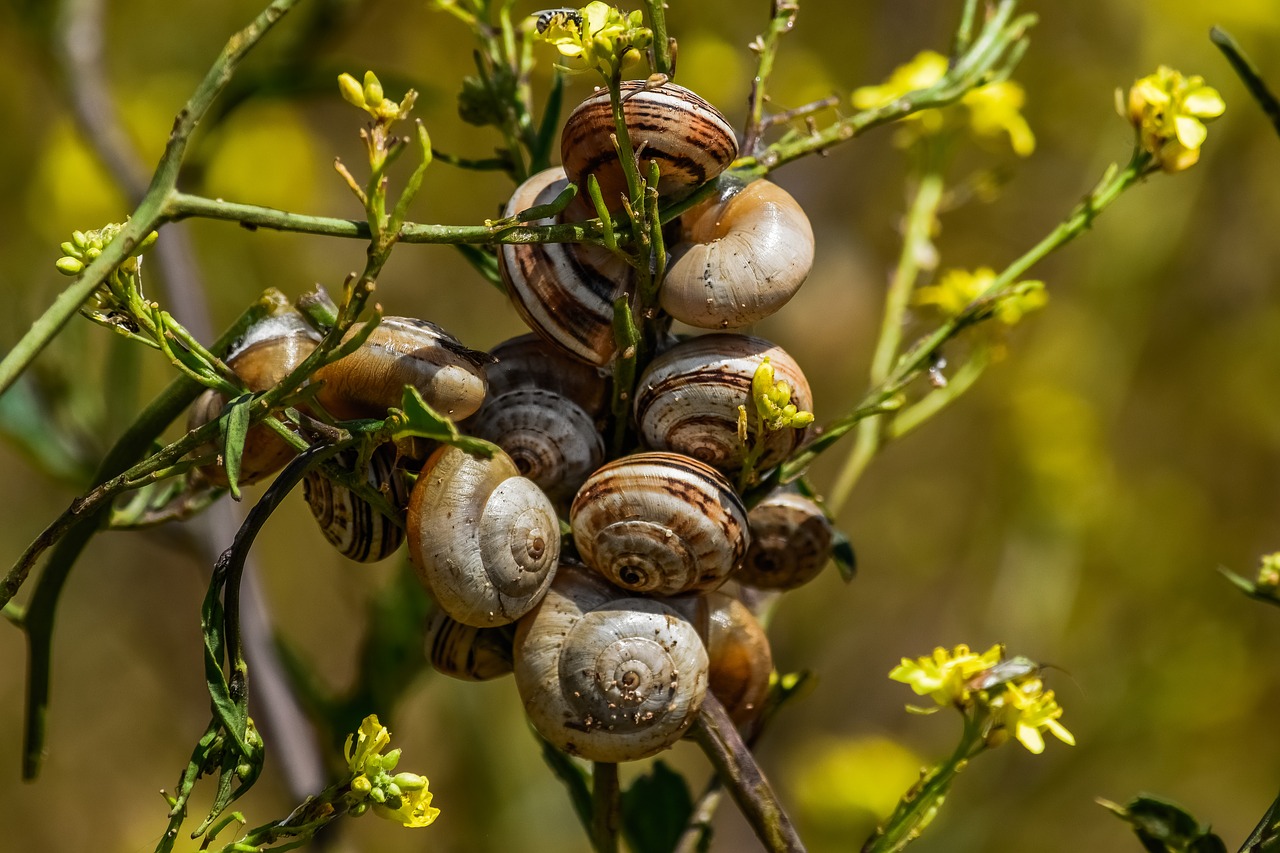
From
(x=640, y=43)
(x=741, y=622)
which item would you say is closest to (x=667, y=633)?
(x=741, y=622)

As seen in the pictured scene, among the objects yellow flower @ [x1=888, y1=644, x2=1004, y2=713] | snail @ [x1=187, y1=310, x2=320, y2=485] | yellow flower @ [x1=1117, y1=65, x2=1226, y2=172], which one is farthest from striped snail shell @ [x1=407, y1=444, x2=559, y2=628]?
yellow flower @ [x1=1117, y1=65, x2=1226, y2=172]

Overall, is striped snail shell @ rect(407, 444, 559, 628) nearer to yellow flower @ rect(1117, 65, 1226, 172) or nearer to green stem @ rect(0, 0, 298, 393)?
green stem @ rect(0, 0, 298, 393)

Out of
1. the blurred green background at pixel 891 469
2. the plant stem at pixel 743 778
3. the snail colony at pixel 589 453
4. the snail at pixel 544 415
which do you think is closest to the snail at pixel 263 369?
the snail colony at pixel 589 453

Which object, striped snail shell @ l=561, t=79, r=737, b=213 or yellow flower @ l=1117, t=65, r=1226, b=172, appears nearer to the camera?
striped snail shell @ l=561, t=79, r=737, b=213

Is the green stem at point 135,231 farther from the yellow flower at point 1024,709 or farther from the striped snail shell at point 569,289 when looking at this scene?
the yellow flower at point 1024,709

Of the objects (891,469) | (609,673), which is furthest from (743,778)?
(891,469)

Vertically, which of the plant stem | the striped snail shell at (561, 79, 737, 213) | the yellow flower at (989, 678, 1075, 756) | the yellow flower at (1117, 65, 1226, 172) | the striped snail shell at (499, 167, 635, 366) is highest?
the yellow flower at (1117, 65, 1226, 172)

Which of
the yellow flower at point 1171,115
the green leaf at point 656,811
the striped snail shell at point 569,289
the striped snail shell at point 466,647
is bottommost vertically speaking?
the green leaf at point 656,811

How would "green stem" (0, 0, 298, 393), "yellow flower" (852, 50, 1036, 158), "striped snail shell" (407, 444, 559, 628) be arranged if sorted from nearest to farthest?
"green stem" (0, 0, 298, 393), "striped snail shell" (407, 444, 559, 628), "yellow flower" (852, 50, 1036, 158)
